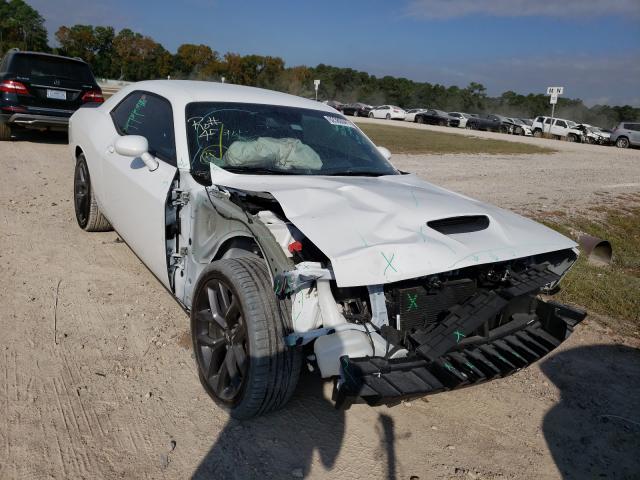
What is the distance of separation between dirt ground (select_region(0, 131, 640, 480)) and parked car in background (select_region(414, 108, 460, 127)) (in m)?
37.7

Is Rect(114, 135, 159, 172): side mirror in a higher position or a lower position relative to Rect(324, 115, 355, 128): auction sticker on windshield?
lower

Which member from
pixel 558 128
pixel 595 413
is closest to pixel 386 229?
pixel 595 413

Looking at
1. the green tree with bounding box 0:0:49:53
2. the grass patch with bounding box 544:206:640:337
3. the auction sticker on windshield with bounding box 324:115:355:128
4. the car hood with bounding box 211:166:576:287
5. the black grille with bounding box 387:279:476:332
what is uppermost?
the green tree with bounding box 0:0:49:53

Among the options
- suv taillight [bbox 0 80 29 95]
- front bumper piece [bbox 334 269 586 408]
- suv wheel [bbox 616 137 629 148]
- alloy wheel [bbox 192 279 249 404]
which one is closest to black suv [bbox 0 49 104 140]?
suv taillight [bbox 0 80 29 95]

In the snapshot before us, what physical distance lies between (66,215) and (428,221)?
4.82m

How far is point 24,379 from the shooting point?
294 centimetres

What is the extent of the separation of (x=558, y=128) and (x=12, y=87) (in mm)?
33517

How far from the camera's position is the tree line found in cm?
6328

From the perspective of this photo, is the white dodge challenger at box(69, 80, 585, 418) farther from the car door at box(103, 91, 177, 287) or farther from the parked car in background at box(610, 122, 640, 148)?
the parked car in background at box(610, 122, 640, 148)

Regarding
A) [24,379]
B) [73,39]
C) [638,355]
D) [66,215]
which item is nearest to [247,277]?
[24,379]

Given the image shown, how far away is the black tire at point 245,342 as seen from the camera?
247 cm

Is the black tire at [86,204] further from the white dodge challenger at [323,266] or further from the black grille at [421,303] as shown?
the black grille at [421,303]

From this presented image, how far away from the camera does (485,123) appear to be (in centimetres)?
3803

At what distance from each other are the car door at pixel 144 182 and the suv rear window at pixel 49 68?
6.71 meters
